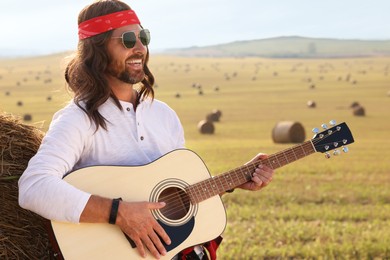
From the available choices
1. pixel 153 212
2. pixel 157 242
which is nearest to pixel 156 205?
pixel 153 212

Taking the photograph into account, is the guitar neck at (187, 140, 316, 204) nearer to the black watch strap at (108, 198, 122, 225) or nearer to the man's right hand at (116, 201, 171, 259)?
the man's right hand at (116, 201, 171, 259)

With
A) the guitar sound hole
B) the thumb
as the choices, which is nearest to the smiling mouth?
the guitar sound hole

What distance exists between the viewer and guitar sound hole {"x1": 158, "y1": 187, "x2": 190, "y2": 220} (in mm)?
4258

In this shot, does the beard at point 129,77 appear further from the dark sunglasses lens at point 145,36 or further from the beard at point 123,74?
the dark sunglasses lens at point 145,36

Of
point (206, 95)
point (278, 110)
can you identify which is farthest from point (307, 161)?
point (206, 95)

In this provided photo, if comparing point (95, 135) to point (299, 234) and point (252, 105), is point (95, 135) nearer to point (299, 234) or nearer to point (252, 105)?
point (299, 234)

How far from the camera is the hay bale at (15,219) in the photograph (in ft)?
13.9

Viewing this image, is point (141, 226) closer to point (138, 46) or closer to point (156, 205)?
point (156, 205)

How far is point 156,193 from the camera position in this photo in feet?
13.6

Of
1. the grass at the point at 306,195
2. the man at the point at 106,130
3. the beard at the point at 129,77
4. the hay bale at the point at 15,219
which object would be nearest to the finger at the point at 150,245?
the man at the point at 106,130

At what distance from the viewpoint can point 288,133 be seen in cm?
2309

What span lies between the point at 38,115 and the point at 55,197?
34.5 meters

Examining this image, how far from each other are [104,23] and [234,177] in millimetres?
1394

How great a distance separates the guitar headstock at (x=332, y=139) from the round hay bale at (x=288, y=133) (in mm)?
18538
